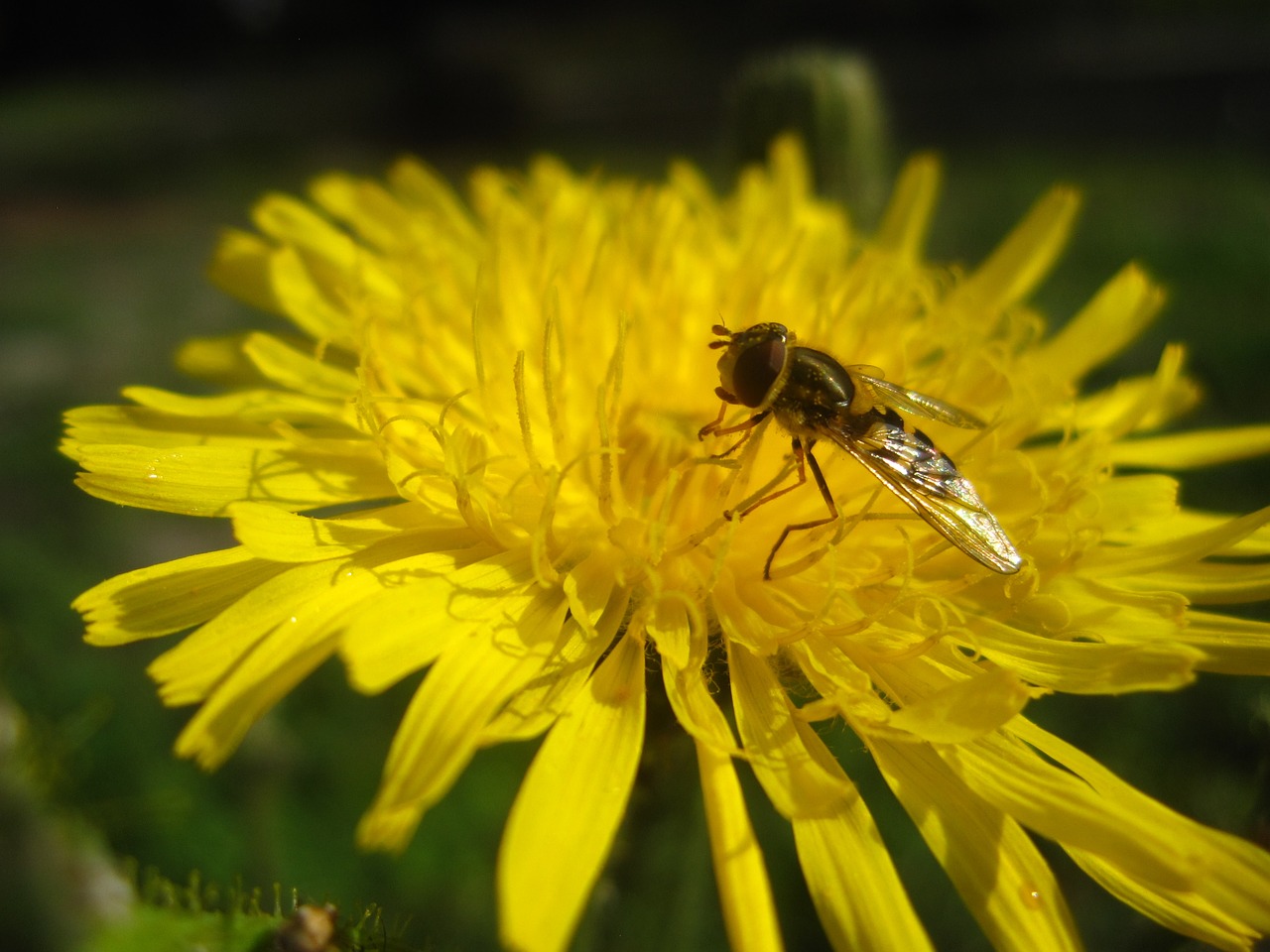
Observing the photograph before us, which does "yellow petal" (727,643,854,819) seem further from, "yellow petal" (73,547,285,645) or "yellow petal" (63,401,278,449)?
"yellow petal" (63,401,278,449)

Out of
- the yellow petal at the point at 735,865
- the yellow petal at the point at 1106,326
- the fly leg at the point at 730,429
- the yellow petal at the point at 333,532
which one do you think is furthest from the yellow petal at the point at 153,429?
the yellow petal at the point at 1106,326

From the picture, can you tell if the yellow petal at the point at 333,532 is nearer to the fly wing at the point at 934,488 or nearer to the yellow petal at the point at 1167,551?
the fly wing at the point at 934,488

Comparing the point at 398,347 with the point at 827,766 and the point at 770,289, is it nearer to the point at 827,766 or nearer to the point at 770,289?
the point at 770,289

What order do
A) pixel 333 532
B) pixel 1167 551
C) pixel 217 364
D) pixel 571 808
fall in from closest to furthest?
pixel 571 808, pixel 333 532, pixel 1167 551, pixel 217 364

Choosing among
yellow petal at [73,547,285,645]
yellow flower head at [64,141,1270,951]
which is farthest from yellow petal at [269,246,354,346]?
yellow petal at [73,547,285,645]

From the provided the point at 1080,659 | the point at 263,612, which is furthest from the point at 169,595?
the point at 1080,659

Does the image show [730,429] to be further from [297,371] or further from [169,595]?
[169,595]
